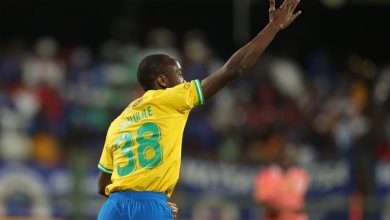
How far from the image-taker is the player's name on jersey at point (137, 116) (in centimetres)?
518

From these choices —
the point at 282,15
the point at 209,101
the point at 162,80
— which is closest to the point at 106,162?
the point at 162,80

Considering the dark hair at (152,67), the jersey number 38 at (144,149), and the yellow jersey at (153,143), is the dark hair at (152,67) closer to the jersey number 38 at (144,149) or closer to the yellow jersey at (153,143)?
the yellow jersey at (153,143)

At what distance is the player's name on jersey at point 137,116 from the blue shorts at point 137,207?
41cm

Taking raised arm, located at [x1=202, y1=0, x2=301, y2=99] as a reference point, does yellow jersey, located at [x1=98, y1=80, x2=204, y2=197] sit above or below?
below

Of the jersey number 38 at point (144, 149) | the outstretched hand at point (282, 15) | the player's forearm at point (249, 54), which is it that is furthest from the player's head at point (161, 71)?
the outstretched hand at point (282, 15)

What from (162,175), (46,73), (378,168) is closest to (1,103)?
(46,73)

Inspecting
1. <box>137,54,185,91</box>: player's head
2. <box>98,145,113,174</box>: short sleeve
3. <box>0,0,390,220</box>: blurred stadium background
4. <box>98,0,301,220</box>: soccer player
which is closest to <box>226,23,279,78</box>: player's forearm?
<box>98,0,301,220</box>: soccer player

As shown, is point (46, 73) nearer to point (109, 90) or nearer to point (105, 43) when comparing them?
point (109, 90)

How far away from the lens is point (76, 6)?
16.9 m

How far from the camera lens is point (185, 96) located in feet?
16.5

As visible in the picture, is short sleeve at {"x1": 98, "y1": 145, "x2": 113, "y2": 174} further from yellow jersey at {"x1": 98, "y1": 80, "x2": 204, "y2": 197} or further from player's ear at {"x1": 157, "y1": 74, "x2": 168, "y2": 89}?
player's ear at {"x1": 157, "y1": 74, "x2": 168, "y2": 89}

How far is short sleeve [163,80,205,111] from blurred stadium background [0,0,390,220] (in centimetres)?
558

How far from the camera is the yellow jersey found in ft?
16.7

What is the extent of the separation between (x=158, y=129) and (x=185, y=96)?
267 millimetres
